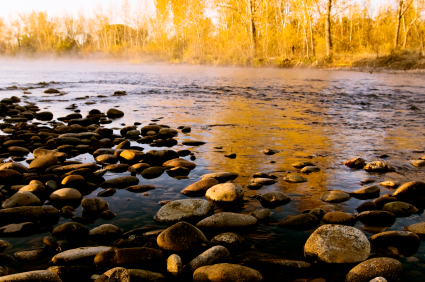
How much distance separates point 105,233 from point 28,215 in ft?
2.37

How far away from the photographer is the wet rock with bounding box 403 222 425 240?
8.10ft

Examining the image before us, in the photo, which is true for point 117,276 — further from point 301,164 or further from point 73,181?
point 301,164

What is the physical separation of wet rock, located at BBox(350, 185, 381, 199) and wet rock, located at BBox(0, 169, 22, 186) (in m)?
3.42

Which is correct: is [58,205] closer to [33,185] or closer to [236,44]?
[33,185]

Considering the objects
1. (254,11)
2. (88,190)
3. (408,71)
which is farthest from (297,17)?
(88,190)

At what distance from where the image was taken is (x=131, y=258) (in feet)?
6.94

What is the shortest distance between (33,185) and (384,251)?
304 centimetres

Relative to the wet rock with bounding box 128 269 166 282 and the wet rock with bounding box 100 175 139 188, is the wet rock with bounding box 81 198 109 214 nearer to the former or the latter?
the wet rock with bounding box 100 175 139 188

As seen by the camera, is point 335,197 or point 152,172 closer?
point 335,197

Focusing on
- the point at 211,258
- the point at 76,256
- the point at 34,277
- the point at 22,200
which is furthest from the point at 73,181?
the point at 211,258

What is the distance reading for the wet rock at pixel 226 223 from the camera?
260cm

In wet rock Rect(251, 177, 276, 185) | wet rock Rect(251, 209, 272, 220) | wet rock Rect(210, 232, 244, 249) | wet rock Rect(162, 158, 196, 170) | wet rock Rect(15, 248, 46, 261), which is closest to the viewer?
wet rock Rect(15, 248, 46, 261)

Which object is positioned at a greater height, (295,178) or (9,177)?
(9,177)

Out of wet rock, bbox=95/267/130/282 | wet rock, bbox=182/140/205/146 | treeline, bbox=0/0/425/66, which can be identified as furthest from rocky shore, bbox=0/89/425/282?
treeline, bbox=0/0/425/66
